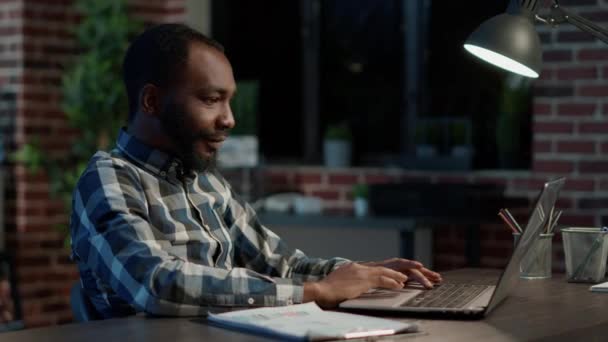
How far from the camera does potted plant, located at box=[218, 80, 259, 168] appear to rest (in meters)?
4.51

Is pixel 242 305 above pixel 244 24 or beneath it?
beneath

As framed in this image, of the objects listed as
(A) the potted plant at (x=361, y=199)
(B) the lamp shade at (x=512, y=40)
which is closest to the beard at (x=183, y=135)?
(B) the lamp shade at (x=512, y=40)

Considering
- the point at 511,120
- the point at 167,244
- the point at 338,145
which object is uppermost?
the point at 511,120

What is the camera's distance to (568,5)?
3.69 metres

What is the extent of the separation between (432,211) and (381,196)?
22 centimetres

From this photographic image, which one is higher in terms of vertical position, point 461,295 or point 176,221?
point 176,221

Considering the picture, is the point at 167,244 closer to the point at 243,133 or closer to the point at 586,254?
the point at 586,254

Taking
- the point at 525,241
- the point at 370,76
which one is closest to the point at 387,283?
the point at 525,241

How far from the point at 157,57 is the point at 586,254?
957 millimetres

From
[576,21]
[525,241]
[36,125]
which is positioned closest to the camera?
[525,241]

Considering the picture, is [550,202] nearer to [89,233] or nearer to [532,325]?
[532,325]

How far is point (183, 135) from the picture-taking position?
77.4 inches

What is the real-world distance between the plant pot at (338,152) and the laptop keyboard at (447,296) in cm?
264

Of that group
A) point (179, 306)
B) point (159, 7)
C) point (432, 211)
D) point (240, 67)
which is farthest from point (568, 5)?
point (179, 306)
